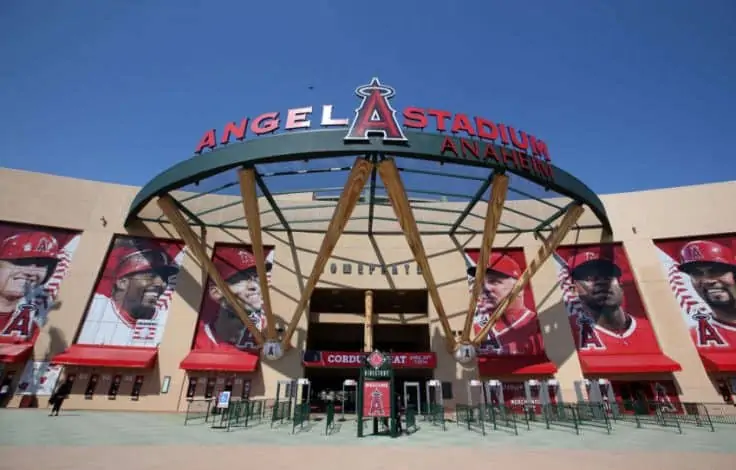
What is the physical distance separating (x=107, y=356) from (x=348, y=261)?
2010cm

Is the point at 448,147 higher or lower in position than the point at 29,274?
higher

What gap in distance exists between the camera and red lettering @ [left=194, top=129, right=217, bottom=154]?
2282cm

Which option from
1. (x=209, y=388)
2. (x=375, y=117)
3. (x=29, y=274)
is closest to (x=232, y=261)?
(x=209, y=388)

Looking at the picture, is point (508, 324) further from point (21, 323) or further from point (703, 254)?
point (21, 323)

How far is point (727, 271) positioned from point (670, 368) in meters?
11.0

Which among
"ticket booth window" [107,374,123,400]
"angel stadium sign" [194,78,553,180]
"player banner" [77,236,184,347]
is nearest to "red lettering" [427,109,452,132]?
"angel stadium sign" [194,78,553,180]

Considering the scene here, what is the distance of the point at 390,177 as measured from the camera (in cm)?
2066

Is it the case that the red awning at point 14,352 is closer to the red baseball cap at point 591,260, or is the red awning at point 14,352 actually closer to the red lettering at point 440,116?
the red lettering at point 440,116

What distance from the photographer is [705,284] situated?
31062mm

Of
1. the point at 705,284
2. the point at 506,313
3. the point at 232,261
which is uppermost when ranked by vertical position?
the point at 232,261

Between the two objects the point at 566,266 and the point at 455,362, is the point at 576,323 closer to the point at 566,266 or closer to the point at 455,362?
the point at 566,266

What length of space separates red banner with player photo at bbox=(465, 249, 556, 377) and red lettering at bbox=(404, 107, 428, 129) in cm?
1249

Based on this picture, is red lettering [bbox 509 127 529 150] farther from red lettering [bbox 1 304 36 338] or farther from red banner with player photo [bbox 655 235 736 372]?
red lettering [bbox 1 304 36 338]

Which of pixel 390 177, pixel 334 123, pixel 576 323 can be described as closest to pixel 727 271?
pixel 576 323
